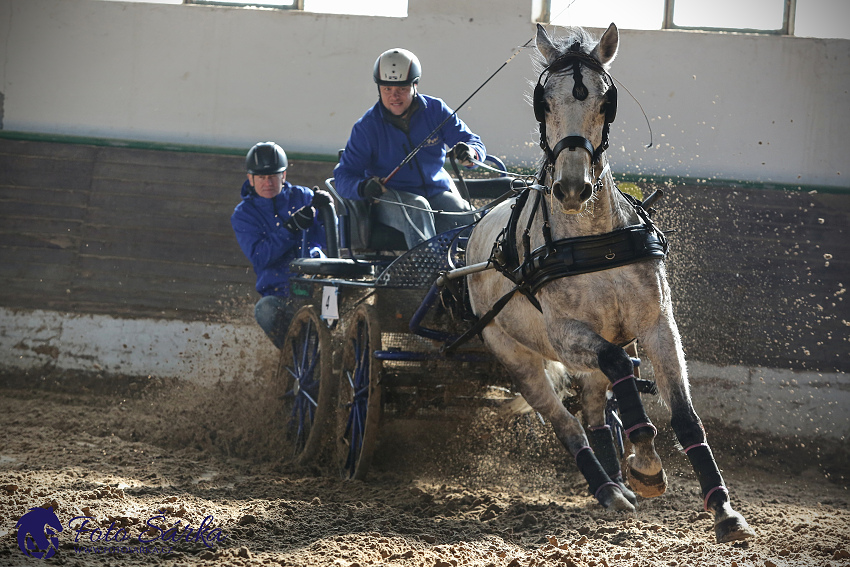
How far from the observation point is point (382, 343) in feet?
13.1

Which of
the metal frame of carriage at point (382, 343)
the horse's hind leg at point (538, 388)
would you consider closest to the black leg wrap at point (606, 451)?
the horse's hind leg at point (538, 388)

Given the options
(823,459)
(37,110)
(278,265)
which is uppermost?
(37,110)

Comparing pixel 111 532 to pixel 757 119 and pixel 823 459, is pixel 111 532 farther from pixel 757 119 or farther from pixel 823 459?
pixel 757 119

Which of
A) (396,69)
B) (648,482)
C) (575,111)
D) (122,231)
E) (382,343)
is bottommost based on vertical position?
(648,482)

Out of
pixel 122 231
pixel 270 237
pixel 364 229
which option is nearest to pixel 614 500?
pixel 364 229

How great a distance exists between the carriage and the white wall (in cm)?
208

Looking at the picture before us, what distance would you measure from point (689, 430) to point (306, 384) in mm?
2609

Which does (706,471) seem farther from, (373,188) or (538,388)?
(373,188)

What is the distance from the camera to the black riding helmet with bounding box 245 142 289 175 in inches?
217

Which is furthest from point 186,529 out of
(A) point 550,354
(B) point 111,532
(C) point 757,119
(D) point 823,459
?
(C) point 757,119

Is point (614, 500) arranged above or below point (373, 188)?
below

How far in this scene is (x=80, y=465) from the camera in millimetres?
4180

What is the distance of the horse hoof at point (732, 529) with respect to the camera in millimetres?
2365

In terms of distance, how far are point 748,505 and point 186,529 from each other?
259cm
